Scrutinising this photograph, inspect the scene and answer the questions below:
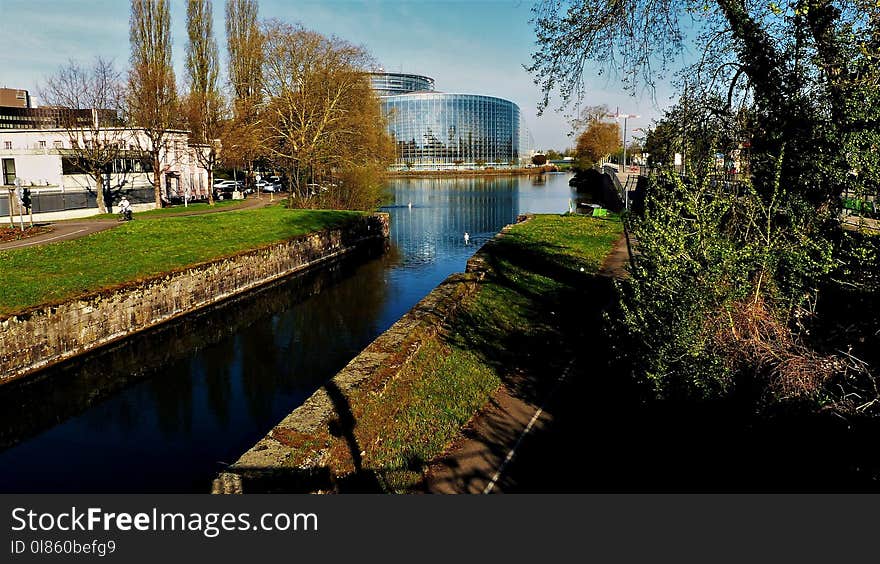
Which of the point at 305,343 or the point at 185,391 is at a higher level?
the point at 305,343

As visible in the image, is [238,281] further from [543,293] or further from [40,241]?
[543,293]

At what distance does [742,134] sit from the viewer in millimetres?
9625

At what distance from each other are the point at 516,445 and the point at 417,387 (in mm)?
2422

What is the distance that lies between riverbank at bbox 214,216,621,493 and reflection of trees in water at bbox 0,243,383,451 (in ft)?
13.0

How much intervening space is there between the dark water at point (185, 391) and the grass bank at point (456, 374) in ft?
9.91

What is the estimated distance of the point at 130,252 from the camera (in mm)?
20516

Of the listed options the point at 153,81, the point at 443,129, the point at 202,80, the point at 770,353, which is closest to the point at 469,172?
the point at 443,129

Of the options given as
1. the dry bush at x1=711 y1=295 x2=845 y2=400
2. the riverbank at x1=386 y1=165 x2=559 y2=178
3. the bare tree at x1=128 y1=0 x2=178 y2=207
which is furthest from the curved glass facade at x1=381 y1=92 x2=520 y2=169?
the dry bush at x1=711 y1=295 x2=845 y2=400

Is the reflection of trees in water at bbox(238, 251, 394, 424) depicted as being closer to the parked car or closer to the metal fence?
the metal fence

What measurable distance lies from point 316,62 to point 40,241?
862 inches

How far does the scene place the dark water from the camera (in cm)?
988

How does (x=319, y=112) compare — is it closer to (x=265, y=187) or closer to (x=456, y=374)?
→ (x=265, y=187)

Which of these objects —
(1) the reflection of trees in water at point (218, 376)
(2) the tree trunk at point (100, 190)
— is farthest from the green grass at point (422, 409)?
(2) the tree trunk at point (100, 190)

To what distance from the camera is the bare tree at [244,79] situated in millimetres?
39469
